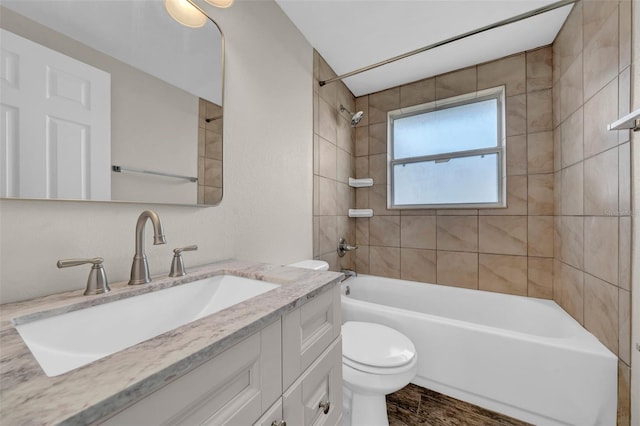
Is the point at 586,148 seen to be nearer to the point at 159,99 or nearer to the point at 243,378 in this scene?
the point at 243,378

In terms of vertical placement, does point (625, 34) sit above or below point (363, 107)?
below

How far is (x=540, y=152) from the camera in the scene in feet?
6.09

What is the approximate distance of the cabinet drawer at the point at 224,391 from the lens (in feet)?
1.16

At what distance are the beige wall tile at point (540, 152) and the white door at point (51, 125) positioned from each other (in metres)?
2.57

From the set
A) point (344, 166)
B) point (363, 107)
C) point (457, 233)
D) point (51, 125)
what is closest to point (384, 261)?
point (457, 233)

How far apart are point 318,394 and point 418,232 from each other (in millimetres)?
1851

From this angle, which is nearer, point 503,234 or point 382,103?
point 503,234

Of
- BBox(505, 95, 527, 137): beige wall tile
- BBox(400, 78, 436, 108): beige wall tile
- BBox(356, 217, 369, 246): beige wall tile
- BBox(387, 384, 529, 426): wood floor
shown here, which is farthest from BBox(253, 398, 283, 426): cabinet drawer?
BBox(400, 78, 436, 108): beige wall tile

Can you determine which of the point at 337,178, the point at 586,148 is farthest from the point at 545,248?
the point at 337,178

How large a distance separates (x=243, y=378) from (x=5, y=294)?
0.63 m

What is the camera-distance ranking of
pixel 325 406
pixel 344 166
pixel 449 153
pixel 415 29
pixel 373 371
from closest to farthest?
pixel 325 406 < pixel 373 371 < pixel 415 29 < pixel 449 153 < pixel 344 166

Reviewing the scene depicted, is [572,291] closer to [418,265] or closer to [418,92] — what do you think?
[418,265]

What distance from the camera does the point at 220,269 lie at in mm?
953

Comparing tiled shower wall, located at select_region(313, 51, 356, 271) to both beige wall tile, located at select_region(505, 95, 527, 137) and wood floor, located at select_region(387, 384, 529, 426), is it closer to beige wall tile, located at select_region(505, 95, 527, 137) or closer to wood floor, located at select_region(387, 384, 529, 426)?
wood floor, located at select_region(387, 384, 529, 426)
